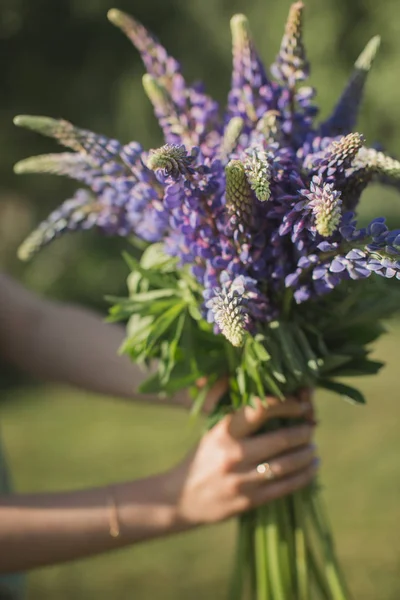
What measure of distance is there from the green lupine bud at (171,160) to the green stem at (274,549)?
0.69 metres

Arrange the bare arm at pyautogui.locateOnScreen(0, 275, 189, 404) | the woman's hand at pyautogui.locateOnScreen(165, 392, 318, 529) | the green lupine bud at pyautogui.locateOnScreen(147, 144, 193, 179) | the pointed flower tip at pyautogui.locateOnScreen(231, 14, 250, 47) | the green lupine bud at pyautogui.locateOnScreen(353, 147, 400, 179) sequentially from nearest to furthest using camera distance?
the green lupine bud at pyautogui.locateOnScreen(147, 144, 193, 179) < the green lupine bud at pyautogui.locateOnScreen(353, 147, 400, 179) < the pointed flower tip at pyautogui.locateOnScreen(231, 14, 250, 47) < the woman's hand at pyautogui.locateOnScreen(165, 392, 318, 529) < the bare arm at pyautogui.locateOnScreen(0, 275, 189, 404)

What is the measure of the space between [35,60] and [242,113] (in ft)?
23.1

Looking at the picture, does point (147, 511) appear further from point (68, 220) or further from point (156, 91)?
point (156, 91)

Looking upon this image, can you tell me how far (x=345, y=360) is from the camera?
1197 mm

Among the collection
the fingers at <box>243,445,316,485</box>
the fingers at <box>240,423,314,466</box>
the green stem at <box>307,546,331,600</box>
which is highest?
the fingers at <box>240,423,314,466</box>

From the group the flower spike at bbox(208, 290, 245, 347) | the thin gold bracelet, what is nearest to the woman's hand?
the thin gold bracelet

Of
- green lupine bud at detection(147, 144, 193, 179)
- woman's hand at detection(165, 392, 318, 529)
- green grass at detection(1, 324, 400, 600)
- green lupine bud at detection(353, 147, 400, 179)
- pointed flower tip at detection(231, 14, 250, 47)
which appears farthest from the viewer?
green grass at detection(1, 324, 400, 600)

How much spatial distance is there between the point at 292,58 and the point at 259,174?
32 cm

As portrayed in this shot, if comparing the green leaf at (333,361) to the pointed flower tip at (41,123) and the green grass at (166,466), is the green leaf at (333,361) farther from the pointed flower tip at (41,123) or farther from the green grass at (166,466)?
the green grass at (166,466)

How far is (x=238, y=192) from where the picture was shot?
38.5 inches

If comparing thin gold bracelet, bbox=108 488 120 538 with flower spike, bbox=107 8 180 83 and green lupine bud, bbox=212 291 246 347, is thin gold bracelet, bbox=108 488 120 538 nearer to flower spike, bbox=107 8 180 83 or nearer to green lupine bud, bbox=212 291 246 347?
green lupine bud, bbox=212 291 246 347

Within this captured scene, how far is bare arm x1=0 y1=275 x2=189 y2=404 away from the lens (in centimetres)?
174

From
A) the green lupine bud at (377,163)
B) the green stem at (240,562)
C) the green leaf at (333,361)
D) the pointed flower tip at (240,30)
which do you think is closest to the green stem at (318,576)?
the green stem at (240,562)

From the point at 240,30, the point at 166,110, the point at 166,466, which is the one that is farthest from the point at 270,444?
the point at 166,466
